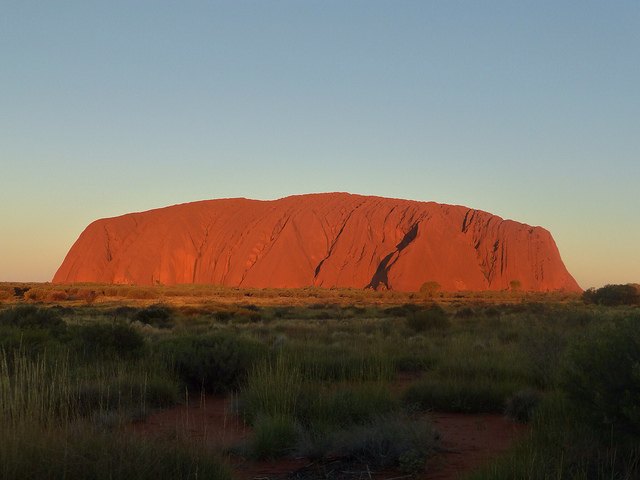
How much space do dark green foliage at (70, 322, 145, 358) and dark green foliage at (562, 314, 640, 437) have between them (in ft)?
25.3

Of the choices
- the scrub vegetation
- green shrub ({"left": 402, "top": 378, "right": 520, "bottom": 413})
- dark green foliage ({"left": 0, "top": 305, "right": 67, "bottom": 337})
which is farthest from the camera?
dark green foliage ({"left": 0, "top": 305, "right": 67, "bottom": 337})

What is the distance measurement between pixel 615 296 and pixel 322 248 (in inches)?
1530

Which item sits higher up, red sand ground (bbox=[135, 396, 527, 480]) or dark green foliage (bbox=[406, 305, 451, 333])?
dark green foliage (bbox=[406, 305, 451, 333])

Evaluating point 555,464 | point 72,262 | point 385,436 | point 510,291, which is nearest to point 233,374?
point 385,436

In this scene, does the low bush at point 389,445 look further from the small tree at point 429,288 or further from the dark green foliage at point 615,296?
the small tree at point 429,288

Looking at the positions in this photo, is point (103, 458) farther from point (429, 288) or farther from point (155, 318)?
point (429, 288)

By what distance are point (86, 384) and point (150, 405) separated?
87 centimetres

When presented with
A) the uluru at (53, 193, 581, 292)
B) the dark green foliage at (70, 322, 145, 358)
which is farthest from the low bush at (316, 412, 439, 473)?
the uluru at (53, 193, 581, 292)

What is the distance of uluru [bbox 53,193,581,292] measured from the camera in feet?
204

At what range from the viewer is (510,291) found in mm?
60812

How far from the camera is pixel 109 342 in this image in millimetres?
9867

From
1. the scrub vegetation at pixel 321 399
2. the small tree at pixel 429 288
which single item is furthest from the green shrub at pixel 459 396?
the small tree at pixel 429 288

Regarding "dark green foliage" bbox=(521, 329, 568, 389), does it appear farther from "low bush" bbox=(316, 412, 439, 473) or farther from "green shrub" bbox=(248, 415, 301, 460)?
"green shrub" bbox=(248, 415, 301, 460)

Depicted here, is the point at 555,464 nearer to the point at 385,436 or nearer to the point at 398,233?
the point at 385,436
